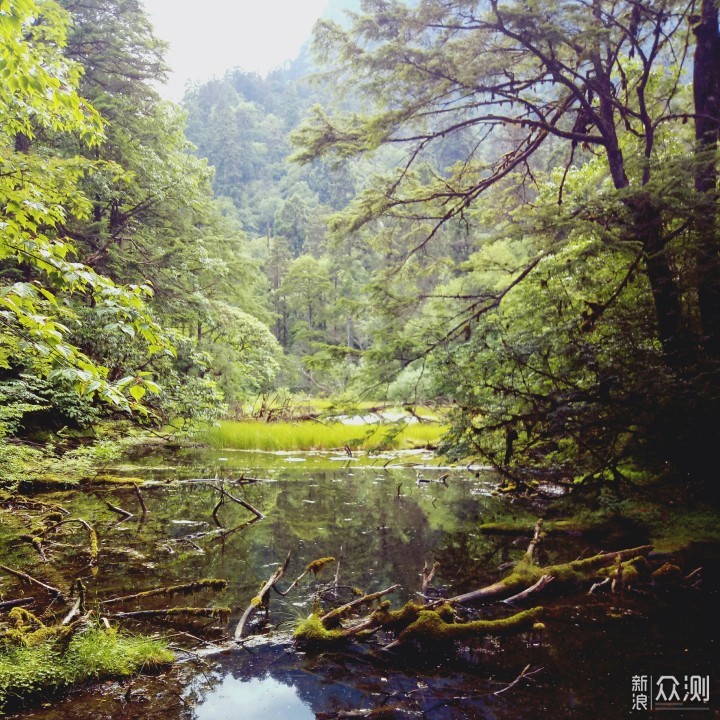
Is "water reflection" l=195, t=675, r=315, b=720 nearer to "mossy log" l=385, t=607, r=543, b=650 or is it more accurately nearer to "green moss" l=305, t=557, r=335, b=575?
"mossy log" l=385, t=607, r=543, b=650

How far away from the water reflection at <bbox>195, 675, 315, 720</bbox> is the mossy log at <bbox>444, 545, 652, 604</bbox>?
1495 millimetres

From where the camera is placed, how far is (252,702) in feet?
9.21

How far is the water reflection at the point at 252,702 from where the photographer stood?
269 cm

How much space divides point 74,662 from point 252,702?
40.5 inches

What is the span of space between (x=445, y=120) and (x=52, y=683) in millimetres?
9906

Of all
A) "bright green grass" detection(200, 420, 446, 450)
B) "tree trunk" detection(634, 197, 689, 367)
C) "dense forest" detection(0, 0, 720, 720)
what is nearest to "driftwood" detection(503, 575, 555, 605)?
"dense forest" detection(0, 0, 720, 720)

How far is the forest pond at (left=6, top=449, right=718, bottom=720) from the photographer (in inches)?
109

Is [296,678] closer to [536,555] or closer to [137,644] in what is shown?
[137,644]

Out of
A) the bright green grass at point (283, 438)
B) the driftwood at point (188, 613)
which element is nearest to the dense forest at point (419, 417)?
the driftwood at point (188, 613)

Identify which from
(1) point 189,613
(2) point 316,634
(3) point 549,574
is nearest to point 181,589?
(1) point 189,613

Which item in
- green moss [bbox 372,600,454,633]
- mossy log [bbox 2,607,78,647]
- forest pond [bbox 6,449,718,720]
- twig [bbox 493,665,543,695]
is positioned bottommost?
forest pond [bbox 6,449,718,720]

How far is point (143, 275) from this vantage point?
13.9m

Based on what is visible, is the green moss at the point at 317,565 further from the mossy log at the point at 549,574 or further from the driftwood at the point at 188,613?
the mossy log at the point at 549,574

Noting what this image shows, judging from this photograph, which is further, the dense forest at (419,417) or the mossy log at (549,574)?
the mossy log at (549,574)
